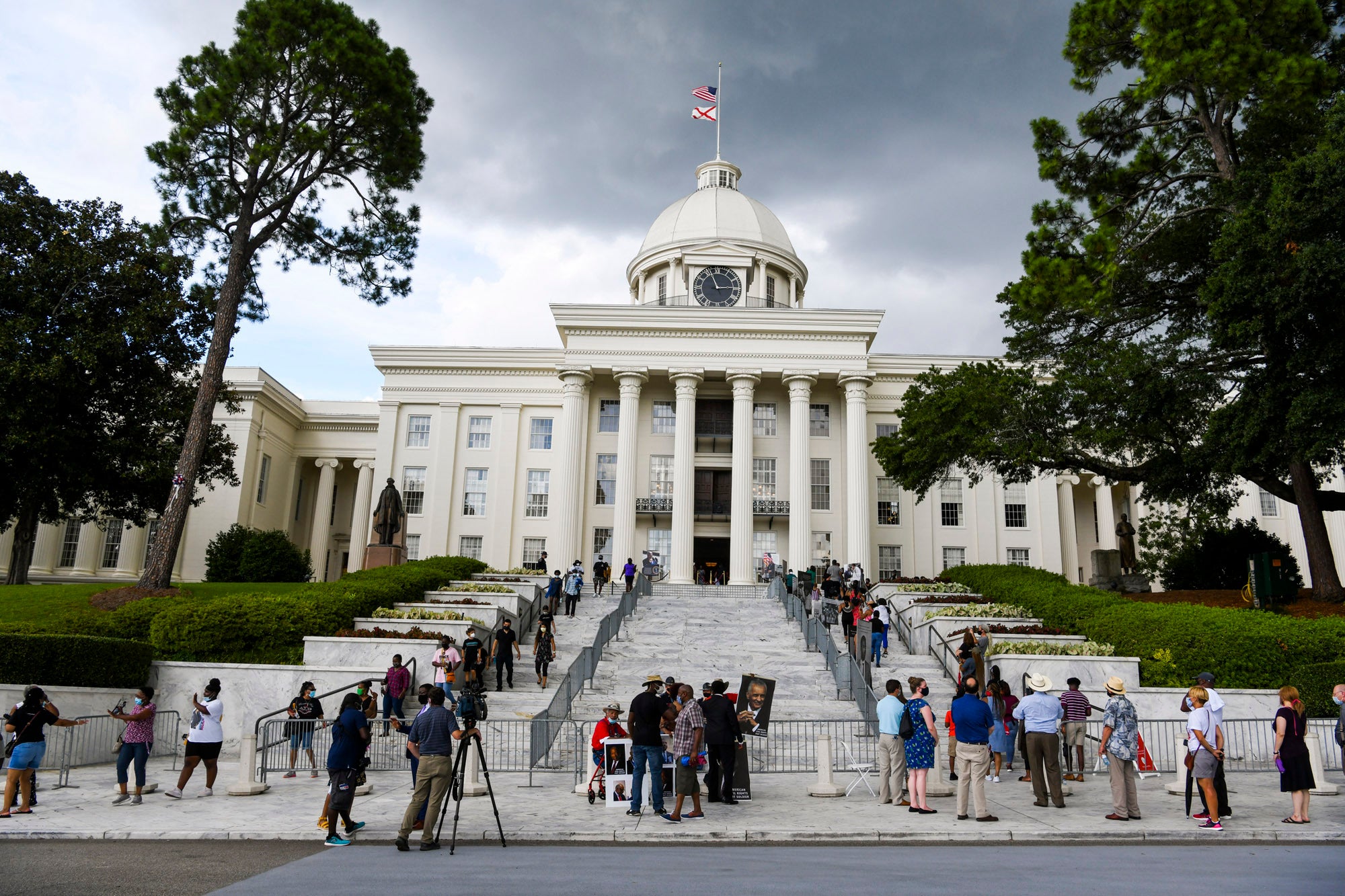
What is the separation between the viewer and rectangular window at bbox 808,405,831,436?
4550 centimetres

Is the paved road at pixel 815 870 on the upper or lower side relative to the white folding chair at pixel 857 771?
lower

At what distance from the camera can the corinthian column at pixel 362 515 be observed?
1821 inches

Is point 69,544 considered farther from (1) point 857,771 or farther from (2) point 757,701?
(1) point 857,771

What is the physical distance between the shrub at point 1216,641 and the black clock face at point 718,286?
32.1 m

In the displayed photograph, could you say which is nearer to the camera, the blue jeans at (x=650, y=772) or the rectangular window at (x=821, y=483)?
the blue jeans at (x=650, y=772)

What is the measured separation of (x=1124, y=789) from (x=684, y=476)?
31.5 meters

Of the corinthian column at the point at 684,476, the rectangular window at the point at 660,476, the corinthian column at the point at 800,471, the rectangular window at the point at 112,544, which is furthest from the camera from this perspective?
the rectangular window at the point at 112,544

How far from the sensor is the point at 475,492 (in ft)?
154

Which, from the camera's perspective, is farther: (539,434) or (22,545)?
(539,434)

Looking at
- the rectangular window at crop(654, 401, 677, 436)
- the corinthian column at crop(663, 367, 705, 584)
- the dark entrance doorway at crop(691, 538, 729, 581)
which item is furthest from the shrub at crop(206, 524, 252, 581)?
the dark entrance doorway at crop(691, 538, 729, 581)

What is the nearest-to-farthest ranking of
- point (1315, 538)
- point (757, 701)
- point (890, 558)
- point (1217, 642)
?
point (757, 701) < point (1217, 642) < point (1315, 538) < point (890, 558)

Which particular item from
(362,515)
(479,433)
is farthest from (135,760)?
(362,515)

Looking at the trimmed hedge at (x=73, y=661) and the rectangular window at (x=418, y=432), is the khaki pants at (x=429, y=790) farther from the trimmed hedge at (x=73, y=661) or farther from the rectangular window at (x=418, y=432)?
the rectangular window at (x=418, y=432)

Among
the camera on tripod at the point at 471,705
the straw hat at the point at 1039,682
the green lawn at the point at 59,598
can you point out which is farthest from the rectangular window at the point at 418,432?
the straw hat at the point at 1039,682
